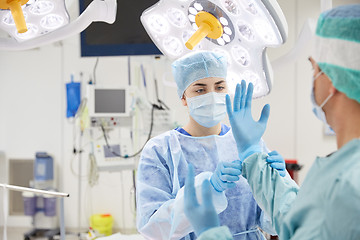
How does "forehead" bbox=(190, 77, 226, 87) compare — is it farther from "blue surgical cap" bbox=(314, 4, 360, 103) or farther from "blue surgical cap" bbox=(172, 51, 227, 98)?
"blue surgical cap" bbox=(314, 4, 360, 103)

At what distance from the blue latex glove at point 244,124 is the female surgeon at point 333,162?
0.34 m

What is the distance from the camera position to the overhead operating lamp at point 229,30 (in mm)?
1231

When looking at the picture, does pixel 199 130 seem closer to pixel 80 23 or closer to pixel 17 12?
pixel 80 23

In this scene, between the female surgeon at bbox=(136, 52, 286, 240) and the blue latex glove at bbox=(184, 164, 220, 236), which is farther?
the female surgeon at bbox=(136, 52, 286, 240)

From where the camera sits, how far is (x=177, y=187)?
1.45 m

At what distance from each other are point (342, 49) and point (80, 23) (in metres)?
0.94

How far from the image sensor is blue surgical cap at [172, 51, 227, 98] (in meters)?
1.54

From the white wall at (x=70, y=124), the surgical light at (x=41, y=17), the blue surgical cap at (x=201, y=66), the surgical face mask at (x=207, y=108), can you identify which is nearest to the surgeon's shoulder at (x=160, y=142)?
the surgical face mask at (x=207, y=108)

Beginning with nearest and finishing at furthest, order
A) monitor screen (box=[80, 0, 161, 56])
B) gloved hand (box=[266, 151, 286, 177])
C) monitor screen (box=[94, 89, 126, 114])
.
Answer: gloved hand (box=[266, 151, 286, 177]) < monitor screen (box=[80, 0, 161, 56]) < monitor screen (box=[94, 89, 126, 114])

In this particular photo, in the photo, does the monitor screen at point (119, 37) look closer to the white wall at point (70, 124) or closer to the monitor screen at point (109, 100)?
the monitor screen at point (109, 100)

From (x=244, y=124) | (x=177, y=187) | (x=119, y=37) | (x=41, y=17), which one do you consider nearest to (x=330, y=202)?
(x=244, y=124)

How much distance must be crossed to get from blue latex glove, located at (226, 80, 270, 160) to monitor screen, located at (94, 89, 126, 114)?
2167 millimetres

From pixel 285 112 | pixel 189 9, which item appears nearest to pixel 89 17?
pixel 189 9

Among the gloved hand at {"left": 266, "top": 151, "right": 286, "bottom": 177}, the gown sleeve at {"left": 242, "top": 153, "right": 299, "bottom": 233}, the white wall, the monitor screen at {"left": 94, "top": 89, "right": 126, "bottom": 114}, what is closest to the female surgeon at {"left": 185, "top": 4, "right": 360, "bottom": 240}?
the gown sleeve at {"left": 242, "top": 153, "right": 299, "bottom": 233}
